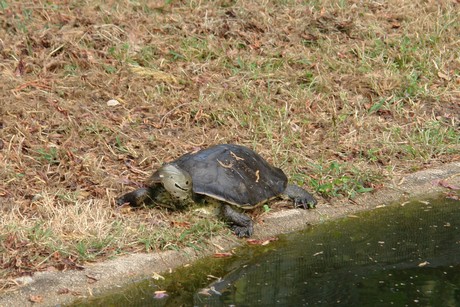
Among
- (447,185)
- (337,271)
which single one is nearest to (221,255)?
(337,271)

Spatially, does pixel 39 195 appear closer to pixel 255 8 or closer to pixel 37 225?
pixel 37 225

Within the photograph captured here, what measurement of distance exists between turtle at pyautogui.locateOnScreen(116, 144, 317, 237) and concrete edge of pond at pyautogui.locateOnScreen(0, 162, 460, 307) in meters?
0.22

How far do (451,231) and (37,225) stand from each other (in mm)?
3464

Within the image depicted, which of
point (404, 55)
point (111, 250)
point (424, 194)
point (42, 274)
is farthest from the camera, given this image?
point (404, 55)

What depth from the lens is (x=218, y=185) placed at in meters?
7.24

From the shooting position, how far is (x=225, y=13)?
1130cm

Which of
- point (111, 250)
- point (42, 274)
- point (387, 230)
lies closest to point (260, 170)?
point (387, 230)

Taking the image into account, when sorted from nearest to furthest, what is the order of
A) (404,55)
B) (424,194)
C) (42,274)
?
(42,274) → (424,194) → (404,55)

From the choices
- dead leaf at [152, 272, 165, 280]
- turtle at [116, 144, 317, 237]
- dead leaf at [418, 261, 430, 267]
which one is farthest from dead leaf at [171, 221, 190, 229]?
dead leaf at [418, 261, 430, 267]

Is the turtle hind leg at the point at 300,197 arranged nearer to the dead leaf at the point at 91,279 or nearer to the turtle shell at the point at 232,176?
the turtle shell at the point at 232,176

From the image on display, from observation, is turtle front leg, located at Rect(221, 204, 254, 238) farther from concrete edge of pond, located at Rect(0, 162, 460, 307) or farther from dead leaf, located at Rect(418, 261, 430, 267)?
dead leaf, located at Rect(418, 261, 430, 267)

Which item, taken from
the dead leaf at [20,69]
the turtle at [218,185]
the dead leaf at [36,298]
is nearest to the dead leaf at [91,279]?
the dead leaf at [36,298]

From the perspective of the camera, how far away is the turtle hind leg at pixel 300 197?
306 inches

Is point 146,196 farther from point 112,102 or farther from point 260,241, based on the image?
point 112,102
